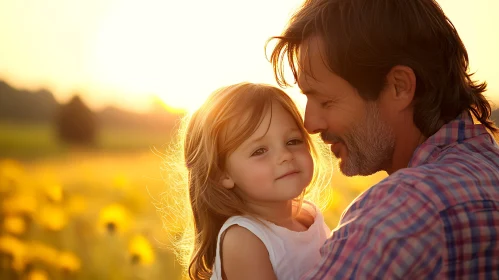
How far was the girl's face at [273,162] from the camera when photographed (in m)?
2.70

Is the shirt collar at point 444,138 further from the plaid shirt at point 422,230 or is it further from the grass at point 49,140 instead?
the grass at point 49,140

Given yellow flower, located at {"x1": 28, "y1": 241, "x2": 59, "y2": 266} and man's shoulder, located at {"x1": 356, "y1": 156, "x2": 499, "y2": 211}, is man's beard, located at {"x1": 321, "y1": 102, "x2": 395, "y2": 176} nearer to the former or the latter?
man's shoulder, located at {"x1": 356, "y1": 156, "x2": 499, "y2": 211}

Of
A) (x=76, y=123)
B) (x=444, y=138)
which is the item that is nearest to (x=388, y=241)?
(x=444, y=138)

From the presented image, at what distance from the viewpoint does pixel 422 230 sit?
201 centimetres

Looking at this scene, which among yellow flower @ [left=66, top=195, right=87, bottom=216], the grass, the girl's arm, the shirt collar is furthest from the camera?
the grass

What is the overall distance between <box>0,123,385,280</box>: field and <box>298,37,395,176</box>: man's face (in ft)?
4.23

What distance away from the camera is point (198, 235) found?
9.66 ft

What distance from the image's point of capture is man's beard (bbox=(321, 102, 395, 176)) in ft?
9.41

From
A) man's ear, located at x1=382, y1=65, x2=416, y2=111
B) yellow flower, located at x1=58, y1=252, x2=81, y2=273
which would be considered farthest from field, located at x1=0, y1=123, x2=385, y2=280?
man's ear, located at x1=382, y1=65, x2=416, y2=111

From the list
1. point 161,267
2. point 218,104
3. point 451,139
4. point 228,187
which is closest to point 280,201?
point 228,187

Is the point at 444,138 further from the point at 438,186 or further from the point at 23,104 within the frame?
the point at 23,104

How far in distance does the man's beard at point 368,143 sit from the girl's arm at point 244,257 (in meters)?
0.55

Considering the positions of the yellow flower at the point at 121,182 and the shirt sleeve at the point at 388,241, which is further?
the yellow flower at the point at 121,182

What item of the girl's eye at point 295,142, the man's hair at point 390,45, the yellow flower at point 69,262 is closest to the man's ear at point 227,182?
the girl's eye at point 295,142
